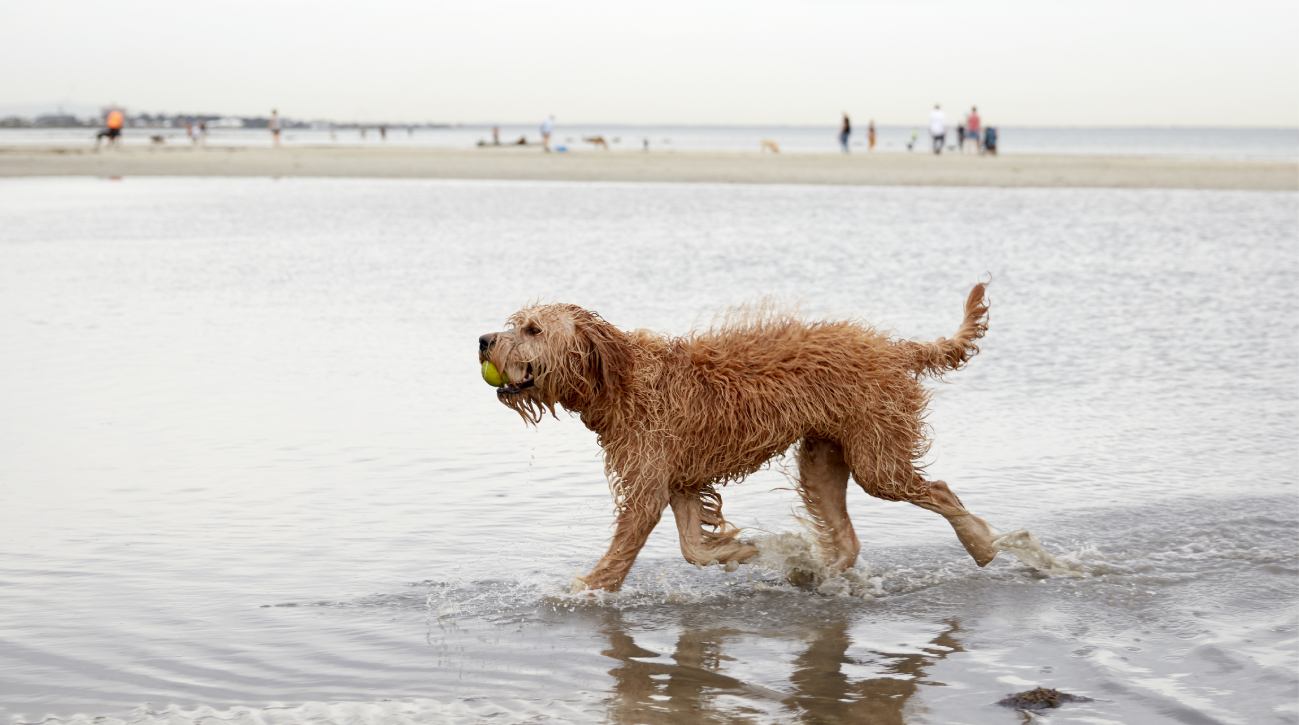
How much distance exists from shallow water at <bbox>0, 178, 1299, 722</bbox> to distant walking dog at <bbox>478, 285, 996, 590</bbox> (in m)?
0.32

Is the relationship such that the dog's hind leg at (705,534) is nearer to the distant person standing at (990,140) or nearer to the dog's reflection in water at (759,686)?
the dog's reflection in water at (759,686)

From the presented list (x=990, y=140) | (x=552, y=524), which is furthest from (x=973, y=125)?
(x=552, y=524)

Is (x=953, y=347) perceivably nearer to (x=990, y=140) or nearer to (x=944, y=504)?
(x=944, y=504)

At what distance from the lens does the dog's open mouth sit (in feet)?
17.6

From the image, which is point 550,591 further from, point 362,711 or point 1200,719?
point 1200,719

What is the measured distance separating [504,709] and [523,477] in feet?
10.4

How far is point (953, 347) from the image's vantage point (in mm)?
6121

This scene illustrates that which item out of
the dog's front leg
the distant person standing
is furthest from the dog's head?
the distant person standing

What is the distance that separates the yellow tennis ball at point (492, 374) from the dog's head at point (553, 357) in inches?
0.5

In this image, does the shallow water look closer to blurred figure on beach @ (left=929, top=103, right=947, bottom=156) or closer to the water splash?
the water splash

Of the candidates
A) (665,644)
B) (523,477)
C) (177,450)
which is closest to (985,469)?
(523,477)

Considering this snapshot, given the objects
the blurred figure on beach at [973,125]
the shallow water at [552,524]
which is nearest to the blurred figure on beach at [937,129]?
the blurred figure on beach at [973,125]

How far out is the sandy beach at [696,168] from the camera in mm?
33812

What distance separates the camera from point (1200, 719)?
453cm
